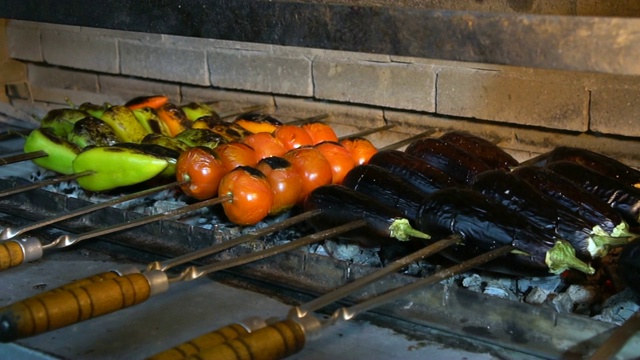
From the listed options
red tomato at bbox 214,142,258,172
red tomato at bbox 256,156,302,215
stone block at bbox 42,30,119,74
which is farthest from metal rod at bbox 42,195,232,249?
stone block at bbox 42,30,119,74

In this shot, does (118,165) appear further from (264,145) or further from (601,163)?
(601,163)

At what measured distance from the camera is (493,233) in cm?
233

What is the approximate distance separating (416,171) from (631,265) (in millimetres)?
814

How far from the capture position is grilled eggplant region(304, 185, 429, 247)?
2.51 metres

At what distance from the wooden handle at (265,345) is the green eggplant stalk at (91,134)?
178 centimetres

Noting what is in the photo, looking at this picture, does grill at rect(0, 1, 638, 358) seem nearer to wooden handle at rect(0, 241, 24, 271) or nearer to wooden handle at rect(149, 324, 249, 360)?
wooden handle at rect(0, 241, 24, 271)

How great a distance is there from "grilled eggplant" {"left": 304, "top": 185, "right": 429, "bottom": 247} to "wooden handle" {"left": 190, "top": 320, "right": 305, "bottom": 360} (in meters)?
0.80

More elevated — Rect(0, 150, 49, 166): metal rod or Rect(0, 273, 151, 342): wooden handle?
Rect(0, 273, 151, 342): wooden handle

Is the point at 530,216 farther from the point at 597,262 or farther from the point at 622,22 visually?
the point at 622,22

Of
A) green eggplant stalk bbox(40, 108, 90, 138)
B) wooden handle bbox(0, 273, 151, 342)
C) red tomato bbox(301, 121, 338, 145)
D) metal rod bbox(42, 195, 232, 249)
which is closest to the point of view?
wooden handle bbox(0, 273, 151, 342)

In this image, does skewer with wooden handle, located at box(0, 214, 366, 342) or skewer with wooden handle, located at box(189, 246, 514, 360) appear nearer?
skewer with wooden handle, located at box(189, 246, 514, 360)

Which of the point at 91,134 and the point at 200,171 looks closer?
the point at 200,171

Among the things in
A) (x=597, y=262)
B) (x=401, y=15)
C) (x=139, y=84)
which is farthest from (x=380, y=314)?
(x=139, y=84)

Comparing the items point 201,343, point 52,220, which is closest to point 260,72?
point 52,220
